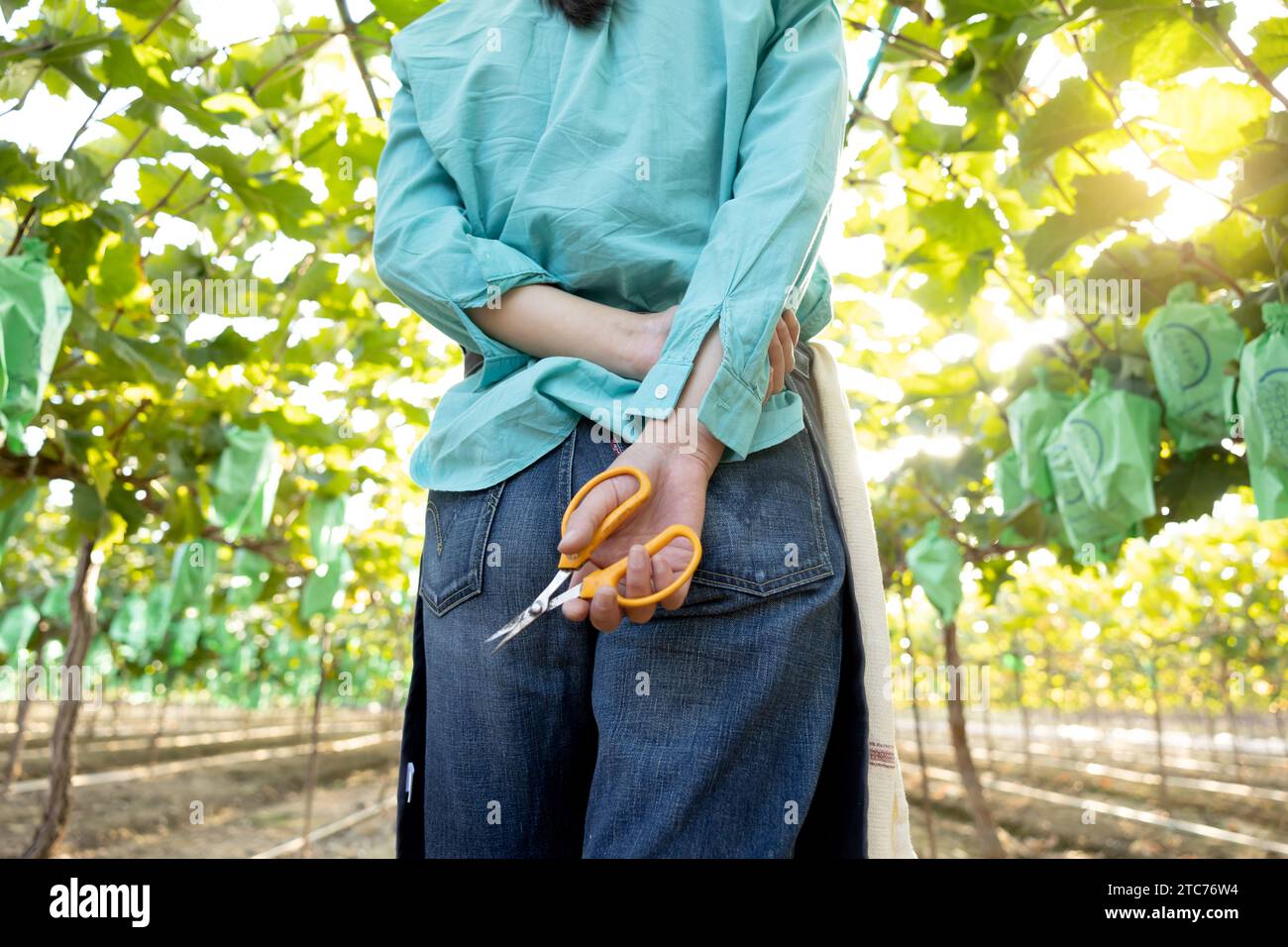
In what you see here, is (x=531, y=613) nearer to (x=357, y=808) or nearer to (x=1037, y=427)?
(x=1037, y=427)

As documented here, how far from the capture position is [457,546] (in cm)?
97

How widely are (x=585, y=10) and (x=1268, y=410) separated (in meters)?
1.68

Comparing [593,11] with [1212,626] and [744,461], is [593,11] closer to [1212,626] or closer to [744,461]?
[744,461]

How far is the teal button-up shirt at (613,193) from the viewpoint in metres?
0.90

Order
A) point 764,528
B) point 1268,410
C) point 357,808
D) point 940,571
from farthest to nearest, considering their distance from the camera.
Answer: point 357,808, point 940,571, point 1268,410, point 764,528

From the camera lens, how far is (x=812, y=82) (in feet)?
3.22

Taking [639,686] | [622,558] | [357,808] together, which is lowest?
[357,808]

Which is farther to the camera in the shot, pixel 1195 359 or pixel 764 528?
pixel 1195 359

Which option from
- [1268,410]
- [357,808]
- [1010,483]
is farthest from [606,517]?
[357,808]

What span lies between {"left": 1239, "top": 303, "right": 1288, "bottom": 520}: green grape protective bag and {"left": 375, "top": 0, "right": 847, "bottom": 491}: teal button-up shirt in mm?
1406

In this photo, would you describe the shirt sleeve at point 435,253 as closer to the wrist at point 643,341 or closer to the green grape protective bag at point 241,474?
the wrist at point 643,341

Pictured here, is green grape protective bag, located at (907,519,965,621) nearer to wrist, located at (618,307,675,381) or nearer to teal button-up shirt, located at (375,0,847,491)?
teal button-up shirt, located at (375,0,847,491)

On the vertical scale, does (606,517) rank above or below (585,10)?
below

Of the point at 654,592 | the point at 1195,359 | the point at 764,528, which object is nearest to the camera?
the point at 654,592
